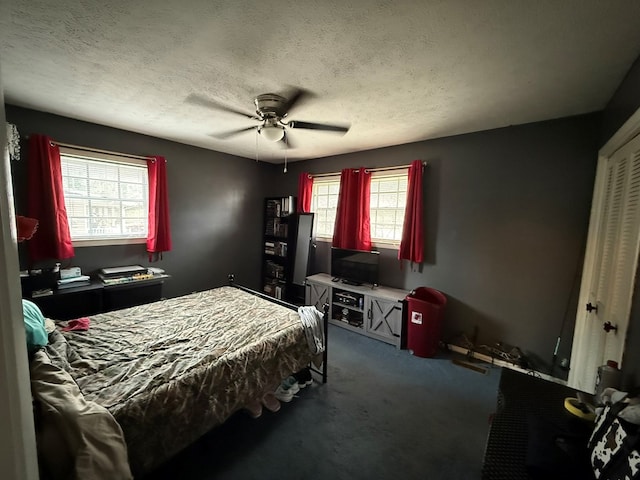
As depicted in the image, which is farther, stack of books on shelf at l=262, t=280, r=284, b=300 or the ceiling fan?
stack of books on shelf at l=262, t=280, r=284, b=300

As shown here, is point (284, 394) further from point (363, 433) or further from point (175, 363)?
point (175, 363)

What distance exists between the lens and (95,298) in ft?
9.11

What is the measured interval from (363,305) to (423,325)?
79 cm

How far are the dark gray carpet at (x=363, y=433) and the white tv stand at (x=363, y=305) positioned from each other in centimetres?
60

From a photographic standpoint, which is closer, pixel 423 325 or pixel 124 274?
pixel 423 325

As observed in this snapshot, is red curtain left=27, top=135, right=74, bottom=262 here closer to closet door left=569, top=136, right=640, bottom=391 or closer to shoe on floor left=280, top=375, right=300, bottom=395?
shoe on floor left=280, top=375, right=300, bottom=395

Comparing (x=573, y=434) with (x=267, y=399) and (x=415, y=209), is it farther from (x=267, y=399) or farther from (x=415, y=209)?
(x=415, y=209)

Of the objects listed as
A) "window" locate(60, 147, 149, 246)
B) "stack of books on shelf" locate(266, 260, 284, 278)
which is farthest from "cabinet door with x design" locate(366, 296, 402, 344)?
"window" locate(60, 147, 149, 246)

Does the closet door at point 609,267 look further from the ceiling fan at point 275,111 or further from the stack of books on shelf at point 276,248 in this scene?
the stack of books on shelf at point 276,248

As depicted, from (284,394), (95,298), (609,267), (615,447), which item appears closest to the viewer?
(615,447)

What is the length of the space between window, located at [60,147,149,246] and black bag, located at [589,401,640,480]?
4.27 metres

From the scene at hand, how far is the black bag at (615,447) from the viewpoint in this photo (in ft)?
2.61

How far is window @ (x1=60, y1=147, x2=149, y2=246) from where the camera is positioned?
9.65ft

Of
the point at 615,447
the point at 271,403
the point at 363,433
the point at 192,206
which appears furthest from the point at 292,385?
the point at 192,206
